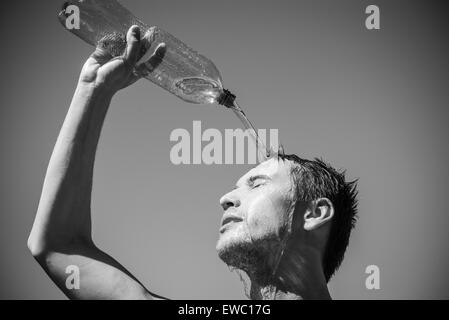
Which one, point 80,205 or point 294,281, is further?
point 294,281

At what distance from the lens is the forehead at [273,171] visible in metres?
2.48

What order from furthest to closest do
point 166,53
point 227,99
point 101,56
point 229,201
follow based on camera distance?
point 166,53, point 227,99, point 229,201, point 101,56

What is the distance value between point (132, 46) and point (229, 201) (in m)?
0.82

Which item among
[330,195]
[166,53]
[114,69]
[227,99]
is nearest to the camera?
[114,69]

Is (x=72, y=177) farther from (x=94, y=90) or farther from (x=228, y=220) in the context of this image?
(x=228, y=220)

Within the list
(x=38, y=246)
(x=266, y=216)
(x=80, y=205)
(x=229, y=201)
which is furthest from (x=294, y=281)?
(x=38, y=246)

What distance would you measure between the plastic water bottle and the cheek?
3.05 feet

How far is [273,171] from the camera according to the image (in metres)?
2.49

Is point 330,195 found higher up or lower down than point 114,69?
lower down

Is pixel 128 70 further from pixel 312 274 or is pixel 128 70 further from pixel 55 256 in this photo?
pixel 312 274
